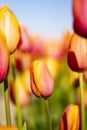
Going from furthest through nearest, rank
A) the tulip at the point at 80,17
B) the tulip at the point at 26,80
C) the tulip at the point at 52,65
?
the tulip at the point at 52,65
the tulip at the point at 26,80
the tulip at the point at 80,17

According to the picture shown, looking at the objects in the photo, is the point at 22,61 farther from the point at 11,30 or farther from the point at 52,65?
the point at 11,30

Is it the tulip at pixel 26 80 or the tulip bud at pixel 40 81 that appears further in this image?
the tulip at pixel 26 80

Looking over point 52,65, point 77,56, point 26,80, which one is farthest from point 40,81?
point 52,65

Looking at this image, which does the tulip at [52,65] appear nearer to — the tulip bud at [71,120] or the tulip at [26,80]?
the tulip at [26,80]

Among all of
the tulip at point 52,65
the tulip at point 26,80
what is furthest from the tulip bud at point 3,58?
the tulip at point 52,65

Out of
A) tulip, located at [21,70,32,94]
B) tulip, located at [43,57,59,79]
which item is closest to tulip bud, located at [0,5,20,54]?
tulip, located at [21,70,32,94]
